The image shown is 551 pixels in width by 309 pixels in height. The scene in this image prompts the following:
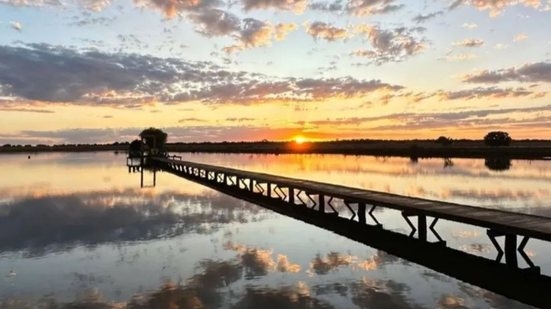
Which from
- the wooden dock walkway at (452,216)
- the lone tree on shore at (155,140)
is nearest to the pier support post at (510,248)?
the wooden dock walkway at (452,216)

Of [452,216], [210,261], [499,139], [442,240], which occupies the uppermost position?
[499,139]

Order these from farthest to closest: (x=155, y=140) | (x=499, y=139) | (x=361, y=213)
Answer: (x=499, y=139) → (x=155, y=140) → (x=361, y=213)

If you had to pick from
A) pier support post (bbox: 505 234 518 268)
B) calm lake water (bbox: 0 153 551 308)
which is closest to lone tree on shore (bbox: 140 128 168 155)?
calm lake water (bbox: 0 153 551 308)

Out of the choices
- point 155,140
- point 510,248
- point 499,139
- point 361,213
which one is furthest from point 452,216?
point 499,139

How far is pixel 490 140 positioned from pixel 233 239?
8516 centimetres

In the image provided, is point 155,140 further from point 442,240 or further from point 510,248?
point 510,248

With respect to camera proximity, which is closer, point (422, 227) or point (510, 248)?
point (510, 248)

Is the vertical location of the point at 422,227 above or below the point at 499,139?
below

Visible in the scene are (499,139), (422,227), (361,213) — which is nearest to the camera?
(422,227)

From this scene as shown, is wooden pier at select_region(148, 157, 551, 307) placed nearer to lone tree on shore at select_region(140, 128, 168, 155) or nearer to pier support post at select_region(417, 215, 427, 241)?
pier support post at select_region(417, 215, 427, 241)

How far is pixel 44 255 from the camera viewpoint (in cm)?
1291

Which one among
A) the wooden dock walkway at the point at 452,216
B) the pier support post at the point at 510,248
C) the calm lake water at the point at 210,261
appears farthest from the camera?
the pier support post at the point at 510,248

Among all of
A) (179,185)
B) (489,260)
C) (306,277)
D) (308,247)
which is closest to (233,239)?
(308,247)

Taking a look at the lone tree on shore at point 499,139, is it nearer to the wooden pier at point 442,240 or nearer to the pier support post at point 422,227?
the wooden pier at point 442,240
